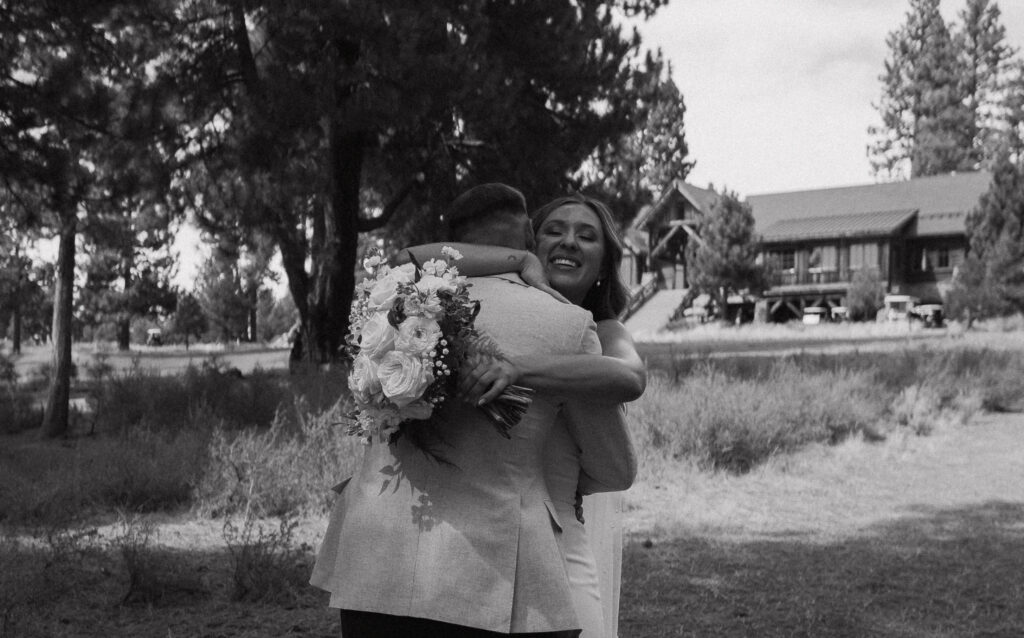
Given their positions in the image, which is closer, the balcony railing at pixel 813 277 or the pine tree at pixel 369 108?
the pine tree at pixel 369 108

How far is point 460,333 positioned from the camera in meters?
2.18

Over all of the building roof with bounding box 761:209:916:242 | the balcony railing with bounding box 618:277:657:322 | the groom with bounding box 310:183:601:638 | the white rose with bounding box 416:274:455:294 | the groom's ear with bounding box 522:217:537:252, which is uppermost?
the building roof with bounding box 761:209:916:242

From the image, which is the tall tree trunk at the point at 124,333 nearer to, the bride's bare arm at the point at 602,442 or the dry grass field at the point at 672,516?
the dry grass field at the point at 672,516

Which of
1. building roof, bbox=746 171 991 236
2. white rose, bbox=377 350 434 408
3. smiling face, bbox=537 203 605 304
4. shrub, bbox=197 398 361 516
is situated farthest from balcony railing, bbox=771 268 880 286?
white rose, bbox=377 350 434 408

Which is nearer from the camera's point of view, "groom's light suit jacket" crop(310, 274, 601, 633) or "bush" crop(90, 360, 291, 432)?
"groom's light suit jacket" crop(310, 274, 601, 633)

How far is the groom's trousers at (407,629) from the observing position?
2127mm

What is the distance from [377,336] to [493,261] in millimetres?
332

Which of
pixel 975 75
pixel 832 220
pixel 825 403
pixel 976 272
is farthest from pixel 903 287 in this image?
pixel 825 403

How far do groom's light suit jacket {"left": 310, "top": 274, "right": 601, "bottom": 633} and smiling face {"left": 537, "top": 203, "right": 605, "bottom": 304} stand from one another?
2.15 feet

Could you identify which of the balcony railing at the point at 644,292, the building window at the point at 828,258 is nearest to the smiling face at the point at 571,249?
the balcony railing at the point at 644,292

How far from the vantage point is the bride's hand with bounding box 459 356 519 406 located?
210 centimetres

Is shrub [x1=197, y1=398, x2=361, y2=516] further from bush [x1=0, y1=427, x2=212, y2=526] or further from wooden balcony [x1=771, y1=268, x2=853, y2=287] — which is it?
wooden balcony [x1=771, y1=268, x2=853, y2=287]

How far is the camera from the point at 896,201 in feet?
163

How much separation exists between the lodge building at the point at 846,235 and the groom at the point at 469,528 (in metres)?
42.9
